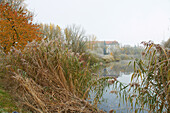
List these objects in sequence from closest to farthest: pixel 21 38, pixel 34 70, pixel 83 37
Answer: pixel 34 70, pixel 21 38, pixel 83 37

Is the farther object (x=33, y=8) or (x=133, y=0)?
(x=33, y=8)

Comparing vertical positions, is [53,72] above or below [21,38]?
below

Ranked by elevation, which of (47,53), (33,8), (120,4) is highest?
(33,8)

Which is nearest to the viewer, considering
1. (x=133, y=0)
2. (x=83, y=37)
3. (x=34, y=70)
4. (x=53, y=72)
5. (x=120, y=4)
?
(x=53, y=72)

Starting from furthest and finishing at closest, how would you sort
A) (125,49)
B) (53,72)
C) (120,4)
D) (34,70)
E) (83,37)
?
1. (125,49)
2. (83,37)
3. (120,4)
4. (34,70)
5. (53,72)

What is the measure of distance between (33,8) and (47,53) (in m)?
10.1

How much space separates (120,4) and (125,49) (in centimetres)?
2207

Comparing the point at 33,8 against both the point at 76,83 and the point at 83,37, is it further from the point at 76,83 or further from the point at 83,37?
the point at 76,83

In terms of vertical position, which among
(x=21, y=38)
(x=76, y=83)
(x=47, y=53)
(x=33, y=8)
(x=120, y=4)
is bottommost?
(x=76, y=83)

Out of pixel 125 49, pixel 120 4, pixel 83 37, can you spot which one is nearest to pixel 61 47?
pixel 120 4

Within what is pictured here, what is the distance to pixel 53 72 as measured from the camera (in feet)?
8.75

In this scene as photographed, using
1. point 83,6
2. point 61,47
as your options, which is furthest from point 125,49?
point 61,47

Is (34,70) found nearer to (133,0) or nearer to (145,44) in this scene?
(145,44)

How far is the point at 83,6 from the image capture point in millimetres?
10914
